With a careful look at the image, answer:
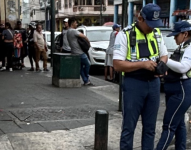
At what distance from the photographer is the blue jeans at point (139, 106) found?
3.70 meters

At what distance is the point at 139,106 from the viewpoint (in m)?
3.77

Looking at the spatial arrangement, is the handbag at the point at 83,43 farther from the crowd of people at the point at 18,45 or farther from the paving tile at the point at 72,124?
the paving tile at the point at 72,124

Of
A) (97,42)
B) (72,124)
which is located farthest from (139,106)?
(97,42)

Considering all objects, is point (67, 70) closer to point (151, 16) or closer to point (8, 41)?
point (8, 41)

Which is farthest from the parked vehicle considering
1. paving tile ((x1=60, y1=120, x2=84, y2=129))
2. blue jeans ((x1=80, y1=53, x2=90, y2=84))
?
paving tile ((x1=60, y1=120, x2=84, y2=129))

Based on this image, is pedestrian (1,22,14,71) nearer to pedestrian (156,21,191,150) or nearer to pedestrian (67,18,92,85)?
pedestrian (67,18,92,85)

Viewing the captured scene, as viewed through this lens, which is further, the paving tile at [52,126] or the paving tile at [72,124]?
the paving tile at [72,124]

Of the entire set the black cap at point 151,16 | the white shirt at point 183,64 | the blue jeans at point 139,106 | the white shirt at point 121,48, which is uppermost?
the black cap at point 151,16

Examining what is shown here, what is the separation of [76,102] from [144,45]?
3879 mm

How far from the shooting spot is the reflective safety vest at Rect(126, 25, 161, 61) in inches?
144

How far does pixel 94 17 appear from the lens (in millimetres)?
53469

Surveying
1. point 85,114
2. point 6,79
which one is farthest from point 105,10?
point 85,114

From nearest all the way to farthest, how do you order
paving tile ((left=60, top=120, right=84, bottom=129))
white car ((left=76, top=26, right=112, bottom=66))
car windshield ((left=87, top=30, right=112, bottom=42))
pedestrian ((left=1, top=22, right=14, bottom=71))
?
paving tile ((left=60, top=120, right=84, bottom=129)), pedestrian ((left=1, top=22, right=14, bottom=71)), white car ((left=76, top=26, right=112, bottom=66)), car windshield ((left=87, top=30, right=112, bottom=42))

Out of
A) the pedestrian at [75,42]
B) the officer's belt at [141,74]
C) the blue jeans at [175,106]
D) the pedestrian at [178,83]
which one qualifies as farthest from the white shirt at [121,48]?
the pedestrian at [75,42]
